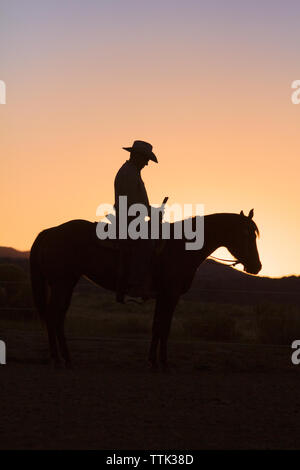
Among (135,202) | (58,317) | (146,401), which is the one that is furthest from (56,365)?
(146,401)

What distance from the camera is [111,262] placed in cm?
933

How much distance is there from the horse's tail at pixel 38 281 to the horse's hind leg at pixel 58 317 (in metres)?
0.20

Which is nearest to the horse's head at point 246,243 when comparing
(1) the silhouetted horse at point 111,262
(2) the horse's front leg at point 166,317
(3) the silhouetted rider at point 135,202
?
(1) the silhouetted horse at point 111,262

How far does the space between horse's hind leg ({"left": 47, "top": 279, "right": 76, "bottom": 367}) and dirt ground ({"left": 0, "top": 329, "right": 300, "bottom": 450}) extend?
1.01 feet

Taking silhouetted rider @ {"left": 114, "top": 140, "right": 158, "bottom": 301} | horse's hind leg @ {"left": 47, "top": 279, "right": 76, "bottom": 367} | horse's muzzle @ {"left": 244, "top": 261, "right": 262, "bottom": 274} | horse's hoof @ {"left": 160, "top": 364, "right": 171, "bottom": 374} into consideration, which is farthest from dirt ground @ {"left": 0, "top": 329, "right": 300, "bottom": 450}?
horse's muzzle @ {"left": 244, "top": 261, "right": 262, "bottom": 274}

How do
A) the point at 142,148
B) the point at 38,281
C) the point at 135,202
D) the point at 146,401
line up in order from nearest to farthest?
the point at 146,401
the point at 135,202
the point at 142,148
the point at 38,281

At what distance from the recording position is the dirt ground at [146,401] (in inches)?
211

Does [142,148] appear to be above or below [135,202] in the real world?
above

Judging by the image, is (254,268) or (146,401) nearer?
(146,401)

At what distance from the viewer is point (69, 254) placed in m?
9.42

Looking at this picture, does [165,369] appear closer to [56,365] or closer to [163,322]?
[163,322]

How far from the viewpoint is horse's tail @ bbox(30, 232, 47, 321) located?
9594mm

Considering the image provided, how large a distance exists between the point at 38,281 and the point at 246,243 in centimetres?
270

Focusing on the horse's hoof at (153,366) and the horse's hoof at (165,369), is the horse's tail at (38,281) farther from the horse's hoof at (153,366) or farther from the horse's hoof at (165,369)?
the horse's hoof at (165,369)
